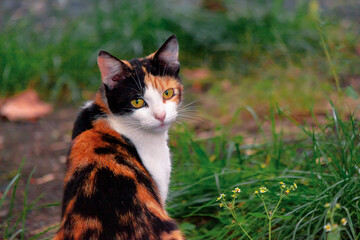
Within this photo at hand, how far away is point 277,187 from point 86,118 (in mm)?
1035

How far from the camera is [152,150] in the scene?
6.75 feet

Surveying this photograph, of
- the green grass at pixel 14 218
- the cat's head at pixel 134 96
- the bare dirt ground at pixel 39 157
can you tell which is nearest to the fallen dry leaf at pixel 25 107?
the bare dirt ground at pixel 39 157

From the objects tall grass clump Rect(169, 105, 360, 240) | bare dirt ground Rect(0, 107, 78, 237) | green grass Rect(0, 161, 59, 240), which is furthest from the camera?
bare dirt ground Rect(0, 107, 78, 237)

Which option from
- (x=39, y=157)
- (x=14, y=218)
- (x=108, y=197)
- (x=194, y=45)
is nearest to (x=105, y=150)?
(x=108, y=197)

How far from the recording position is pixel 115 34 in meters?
4.69

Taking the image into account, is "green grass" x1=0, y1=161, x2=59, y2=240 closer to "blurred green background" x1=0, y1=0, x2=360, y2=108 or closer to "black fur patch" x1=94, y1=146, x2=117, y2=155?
"black fur patch" x1=94, y1=146, x2=117, y2=155

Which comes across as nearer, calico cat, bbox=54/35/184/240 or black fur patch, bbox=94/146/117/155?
calico cat, bbox=54/35/184/240

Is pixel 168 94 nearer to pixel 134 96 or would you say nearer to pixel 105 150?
pixel 134 96

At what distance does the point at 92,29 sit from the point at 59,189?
2.51m

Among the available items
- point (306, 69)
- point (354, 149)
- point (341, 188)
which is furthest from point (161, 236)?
point (306, 69)

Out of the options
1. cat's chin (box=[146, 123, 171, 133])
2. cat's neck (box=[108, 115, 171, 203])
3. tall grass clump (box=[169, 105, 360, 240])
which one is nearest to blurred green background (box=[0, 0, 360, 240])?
tall grass clump (box=[169, 105, 360, 240])

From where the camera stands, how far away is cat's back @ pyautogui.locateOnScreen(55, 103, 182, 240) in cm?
151

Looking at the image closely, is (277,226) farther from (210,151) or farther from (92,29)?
(92,29)

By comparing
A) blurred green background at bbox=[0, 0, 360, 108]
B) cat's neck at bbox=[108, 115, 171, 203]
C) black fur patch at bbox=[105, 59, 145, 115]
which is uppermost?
black fur patch at bbox=[105, 59, 145, 115]
